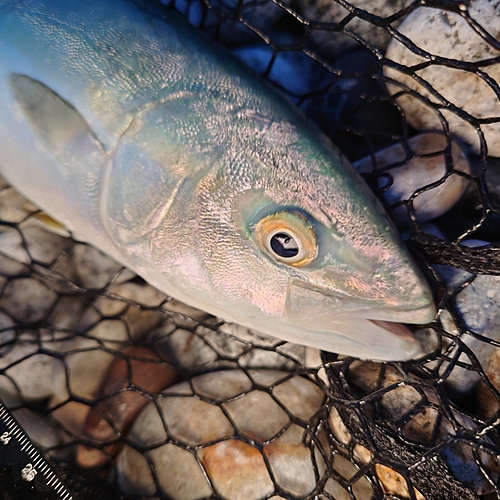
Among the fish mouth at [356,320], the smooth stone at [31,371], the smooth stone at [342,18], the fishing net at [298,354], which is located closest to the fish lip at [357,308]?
the fish mouth at [356,320]

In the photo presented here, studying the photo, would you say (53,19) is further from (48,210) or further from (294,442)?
(294,442)

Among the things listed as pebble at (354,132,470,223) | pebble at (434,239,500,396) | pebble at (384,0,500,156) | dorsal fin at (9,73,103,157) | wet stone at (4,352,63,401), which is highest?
pebble at (384,0,500,156)

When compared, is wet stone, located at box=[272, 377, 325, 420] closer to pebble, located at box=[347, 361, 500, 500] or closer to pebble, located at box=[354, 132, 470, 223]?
pebble, located at box=[347, 361, 500, 500]

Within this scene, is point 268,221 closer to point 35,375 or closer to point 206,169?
point 206,169

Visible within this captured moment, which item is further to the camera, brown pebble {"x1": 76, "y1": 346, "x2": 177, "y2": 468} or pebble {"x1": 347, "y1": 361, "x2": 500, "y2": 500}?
brown pebble {"x1": 76, "y1": 346, "x2": 177, "y2": 468}

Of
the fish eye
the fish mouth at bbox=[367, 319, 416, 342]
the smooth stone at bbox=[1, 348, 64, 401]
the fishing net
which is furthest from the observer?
the smooth stone at bbox=[1, 348, 64, 401]

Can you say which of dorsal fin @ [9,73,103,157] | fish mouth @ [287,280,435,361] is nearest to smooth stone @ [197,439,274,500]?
fish mouth @ [287,280,435,361]

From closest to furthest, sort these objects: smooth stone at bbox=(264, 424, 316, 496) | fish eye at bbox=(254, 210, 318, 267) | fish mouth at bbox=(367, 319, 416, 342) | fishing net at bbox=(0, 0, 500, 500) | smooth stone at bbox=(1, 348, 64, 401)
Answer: fish eye at bbox=(254, 210, 318, 267) → fish mouth at bbox=(367, 319, 416, 342) → fishing net at bbox=(0, 0, 500, 500) → smooth stone at bbox=(264, 424, 316, 496) → smooth stone at bbox=(1, 348, 64, 401)

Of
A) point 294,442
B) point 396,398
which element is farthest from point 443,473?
point 294,442
